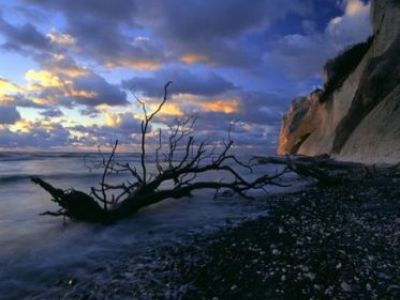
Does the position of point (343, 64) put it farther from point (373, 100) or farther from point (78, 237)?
point (78, 237)

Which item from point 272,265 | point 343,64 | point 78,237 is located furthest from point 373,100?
point 272,265

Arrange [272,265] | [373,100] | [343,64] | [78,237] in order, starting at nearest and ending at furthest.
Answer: [272,265]
[78,237]
[373,100]
[343,64]

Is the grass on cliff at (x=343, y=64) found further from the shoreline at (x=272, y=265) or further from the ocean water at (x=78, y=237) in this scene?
the shoreline at (x=272, y=265)

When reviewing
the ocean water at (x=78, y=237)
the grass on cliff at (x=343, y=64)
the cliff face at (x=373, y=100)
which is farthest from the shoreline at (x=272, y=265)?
the grass on cliff at (x=343, y=64)

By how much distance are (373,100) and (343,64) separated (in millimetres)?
9321

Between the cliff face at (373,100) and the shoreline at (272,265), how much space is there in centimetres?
1681

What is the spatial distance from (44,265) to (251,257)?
4248 millimetres

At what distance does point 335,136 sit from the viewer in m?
38.6

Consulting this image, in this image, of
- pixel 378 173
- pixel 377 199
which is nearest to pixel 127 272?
pixel 377 199

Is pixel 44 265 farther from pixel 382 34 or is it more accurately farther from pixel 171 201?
pixel 382 34

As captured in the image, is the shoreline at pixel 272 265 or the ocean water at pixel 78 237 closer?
the shoreline at pixel 272 265

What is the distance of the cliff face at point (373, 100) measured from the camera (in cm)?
2634

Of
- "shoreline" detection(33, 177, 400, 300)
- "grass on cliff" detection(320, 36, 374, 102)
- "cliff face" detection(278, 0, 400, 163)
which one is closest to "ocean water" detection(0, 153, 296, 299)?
"shoreline" detection(33, 177, 400, 300)

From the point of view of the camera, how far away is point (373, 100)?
31.2m
